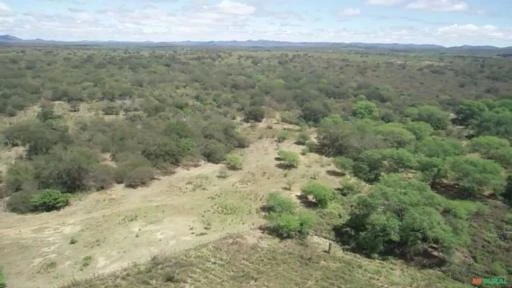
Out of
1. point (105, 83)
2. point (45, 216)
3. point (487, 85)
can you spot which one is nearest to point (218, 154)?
point (45, 216)

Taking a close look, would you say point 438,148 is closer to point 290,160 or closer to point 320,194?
point 290,160

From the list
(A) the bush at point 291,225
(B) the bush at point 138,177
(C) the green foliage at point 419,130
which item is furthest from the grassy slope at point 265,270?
(C) the green foliage at point 419,130

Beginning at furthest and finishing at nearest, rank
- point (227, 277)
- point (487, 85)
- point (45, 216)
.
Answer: point (487, 85), point (45, 216), point (227, 277)

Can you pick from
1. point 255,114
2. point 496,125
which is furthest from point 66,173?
point 496,125

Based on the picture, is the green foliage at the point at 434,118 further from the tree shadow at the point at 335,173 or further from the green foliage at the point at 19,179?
the green foliage at the point at 19,179

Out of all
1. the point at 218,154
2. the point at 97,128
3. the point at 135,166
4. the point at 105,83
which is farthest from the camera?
the point at 105,83

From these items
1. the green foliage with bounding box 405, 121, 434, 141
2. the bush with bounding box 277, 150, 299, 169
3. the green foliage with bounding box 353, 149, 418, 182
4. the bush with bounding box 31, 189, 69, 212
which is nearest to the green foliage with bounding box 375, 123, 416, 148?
the green foliage with bounding box 405, 121, 434, 141

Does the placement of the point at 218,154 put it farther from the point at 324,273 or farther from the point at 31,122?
the point at 324,273
